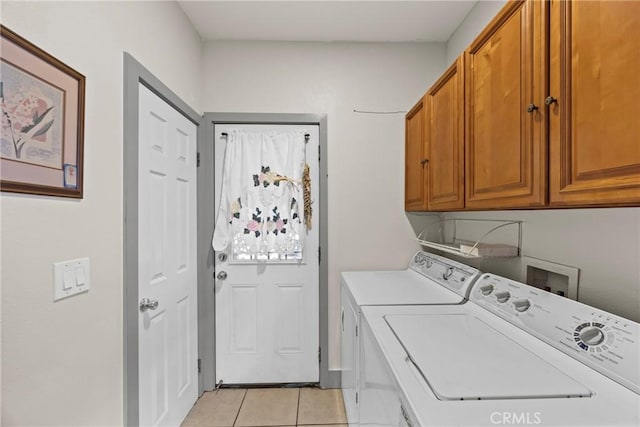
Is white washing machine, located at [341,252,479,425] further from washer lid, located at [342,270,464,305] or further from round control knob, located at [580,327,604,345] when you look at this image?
round control knob, located at [580,327,604,345]

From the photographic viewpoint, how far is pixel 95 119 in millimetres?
1166

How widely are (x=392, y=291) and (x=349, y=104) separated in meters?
1.49

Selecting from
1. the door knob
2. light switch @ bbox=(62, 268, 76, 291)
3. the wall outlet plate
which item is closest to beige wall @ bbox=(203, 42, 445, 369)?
the wall outlet plate

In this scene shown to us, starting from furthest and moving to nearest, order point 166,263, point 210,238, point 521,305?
point 210,238
point 166,263
point 521,305

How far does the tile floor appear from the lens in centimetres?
196

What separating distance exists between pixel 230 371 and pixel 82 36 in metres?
2.31

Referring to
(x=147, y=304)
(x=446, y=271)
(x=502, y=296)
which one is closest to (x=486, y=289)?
(x=502, y=296)

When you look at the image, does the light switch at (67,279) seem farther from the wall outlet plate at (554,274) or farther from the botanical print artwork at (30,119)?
the wall outlet plate at (554,274)

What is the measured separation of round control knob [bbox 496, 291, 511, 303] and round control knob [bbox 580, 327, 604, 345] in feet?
1.21

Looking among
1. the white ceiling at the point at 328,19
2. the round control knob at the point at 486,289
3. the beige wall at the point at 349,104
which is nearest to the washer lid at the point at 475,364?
the round control knob at the point at 486,289

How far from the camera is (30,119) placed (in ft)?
2.90

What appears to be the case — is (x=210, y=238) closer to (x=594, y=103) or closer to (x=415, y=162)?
(x=415, y=162)

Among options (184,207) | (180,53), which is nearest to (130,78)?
(180,53)

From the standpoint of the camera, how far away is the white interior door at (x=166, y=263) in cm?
152
